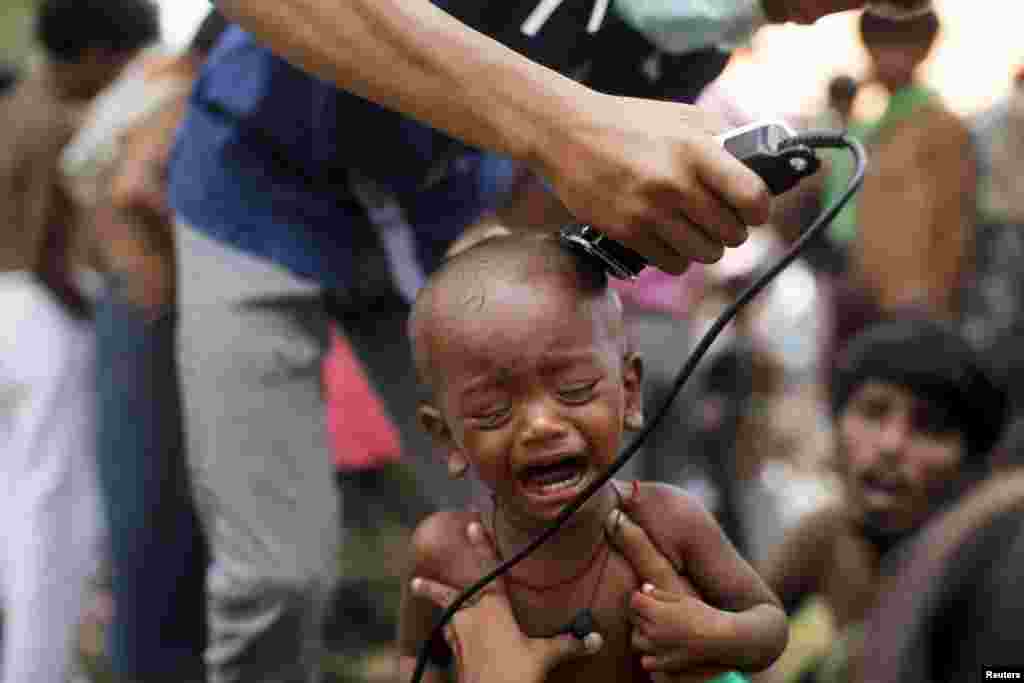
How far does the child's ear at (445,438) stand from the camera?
2.55 meters

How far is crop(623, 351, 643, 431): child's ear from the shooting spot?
8.26 ft

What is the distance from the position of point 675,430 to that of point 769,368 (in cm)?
85

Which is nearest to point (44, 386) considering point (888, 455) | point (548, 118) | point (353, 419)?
point (353, 419)

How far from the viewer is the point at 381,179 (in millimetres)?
3312

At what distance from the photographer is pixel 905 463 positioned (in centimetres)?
435

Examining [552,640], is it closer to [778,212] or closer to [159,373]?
[159,373]

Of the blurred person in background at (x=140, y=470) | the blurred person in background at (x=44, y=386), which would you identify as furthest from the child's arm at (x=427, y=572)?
the blurred person in background at (x=44, y=386)


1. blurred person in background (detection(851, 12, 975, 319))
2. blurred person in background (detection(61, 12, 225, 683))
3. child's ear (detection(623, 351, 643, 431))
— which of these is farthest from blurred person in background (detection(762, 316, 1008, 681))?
child's ear (detection(623, 351, 643, 431))

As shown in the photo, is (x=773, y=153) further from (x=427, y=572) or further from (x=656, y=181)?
(x=427, y=572)

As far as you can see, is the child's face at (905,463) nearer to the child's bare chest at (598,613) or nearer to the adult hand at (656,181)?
the child's bare chest at (598,613)

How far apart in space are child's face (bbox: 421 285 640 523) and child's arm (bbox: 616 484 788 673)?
0.18m

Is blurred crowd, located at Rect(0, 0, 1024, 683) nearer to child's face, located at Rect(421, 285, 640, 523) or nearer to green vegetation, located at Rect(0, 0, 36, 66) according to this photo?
child's face, located at Rect(421, 285, 640, 523)

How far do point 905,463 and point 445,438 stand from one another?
79.2 inches

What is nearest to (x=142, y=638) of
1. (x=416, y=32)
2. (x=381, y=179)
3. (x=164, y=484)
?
(x=164, y=484)
